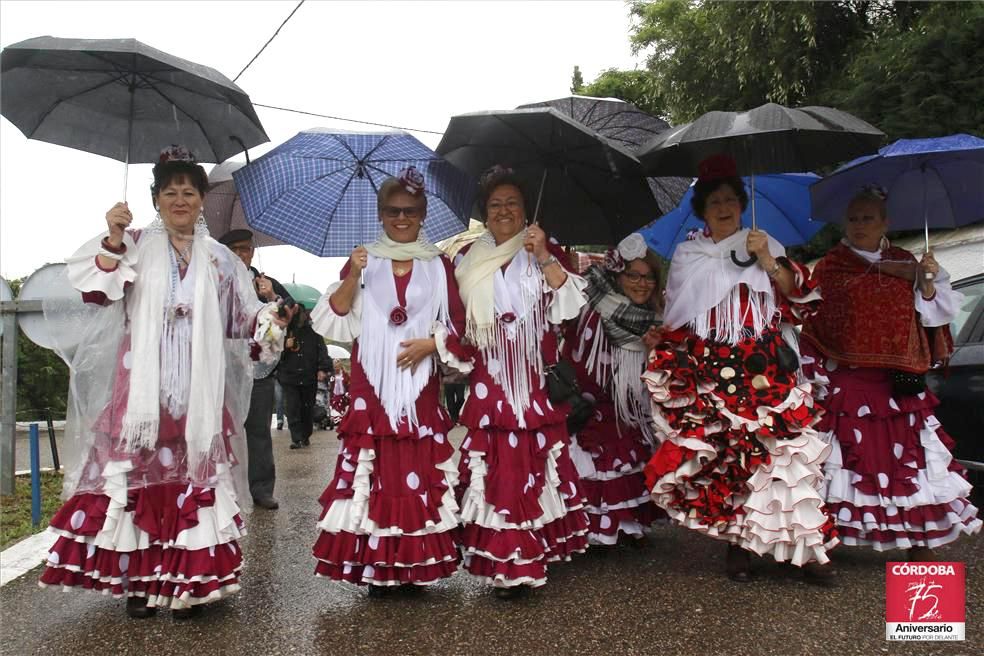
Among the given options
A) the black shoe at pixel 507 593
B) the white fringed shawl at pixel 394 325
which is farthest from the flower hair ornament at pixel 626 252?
the black shoe at pixel 507 593

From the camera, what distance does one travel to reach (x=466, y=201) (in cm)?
423

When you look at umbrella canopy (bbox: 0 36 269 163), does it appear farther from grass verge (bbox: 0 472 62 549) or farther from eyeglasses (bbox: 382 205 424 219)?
grass verge (bbox: 0 472 62 549)

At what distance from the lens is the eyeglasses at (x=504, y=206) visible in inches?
155

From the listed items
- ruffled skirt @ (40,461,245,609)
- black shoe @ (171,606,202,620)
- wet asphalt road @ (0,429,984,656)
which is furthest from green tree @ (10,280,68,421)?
black shoe @ (171,606,202,620)

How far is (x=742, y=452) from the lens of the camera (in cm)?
381

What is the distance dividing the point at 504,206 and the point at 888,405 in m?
2.25

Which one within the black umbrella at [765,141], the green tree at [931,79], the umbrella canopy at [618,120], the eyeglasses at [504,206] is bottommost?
the eyeglasses at [504,206]

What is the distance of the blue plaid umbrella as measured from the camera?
394 cm

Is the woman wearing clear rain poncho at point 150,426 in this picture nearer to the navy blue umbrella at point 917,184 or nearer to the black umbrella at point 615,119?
the black umbrella at point 615,119

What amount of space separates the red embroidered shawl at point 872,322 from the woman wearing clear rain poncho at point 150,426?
3.16 metres

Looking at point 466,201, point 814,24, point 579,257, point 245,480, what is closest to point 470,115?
point 466,201

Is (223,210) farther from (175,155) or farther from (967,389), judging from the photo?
(967,389)

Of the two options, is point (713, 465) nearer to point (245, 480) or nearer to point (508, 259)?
point (508, 259)

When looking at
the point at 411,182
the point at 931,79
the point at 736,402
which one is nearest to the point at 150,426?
the point at 411,182
